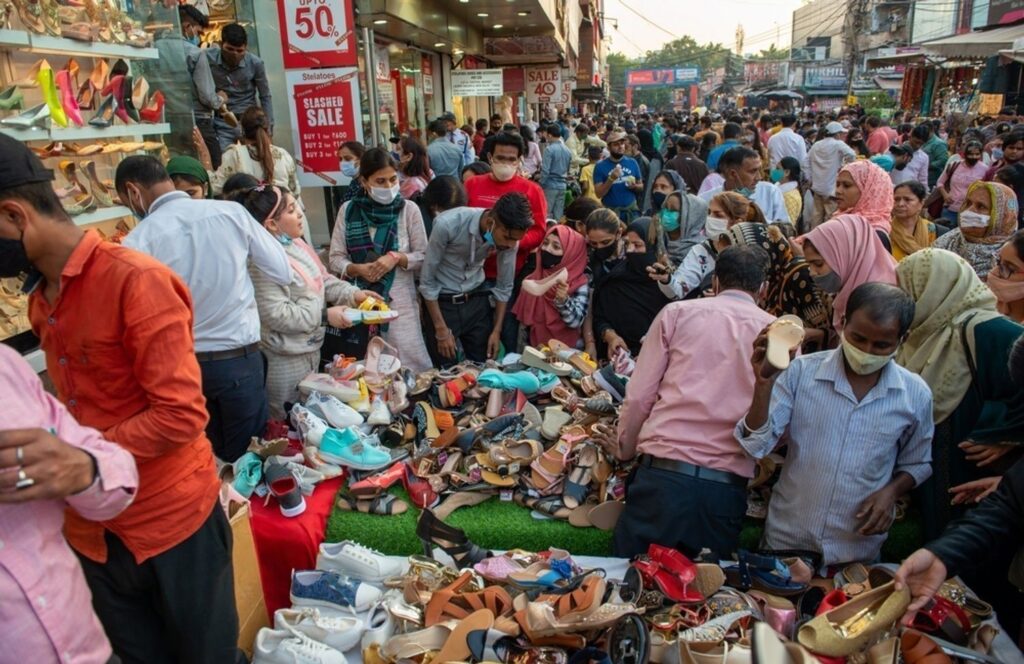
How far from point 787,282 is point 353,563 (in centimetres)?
268

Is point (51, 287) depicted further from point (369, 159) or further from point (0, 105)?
point (369, 159)

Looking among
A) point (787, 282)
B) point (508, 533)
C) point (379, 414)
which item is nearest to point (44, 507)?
point (508, 533)

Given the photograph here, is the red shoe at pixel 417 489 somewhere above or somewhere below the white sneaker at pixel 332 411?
below

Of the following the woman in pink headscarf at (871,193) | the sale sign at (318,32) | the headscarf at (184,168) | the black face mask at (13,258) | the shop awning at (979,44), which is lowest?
the woman in pink headscarf at (871,193)

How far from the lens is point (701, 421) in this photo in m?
2.60

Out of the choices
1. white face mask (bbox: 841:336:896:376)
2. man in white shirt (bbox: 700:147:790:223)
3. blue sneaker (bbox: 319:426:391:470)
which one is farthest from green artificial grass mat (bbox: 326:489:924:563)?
man in white shirt (bbox: 700:147:790:223)

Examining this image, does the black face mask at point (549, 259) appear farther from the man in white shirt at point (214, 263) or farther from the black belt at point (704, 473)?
the black belt at point (704, 473)

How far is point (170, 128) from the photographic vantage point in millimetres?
4777

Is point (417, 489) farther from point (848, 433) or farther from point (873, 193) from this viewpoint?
point (873, 193)

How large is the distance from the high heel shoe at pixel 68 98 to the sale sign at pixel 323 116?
73.8 inches

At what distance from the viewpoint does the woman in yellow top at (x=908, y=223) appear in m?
4.88

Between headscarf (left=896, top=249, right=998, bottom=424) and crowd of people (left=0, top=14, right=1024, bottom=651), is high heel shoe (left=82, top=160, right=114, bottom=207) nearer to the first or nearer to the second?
crowd of people (left=0, top=14, right=1024, bottom=651)

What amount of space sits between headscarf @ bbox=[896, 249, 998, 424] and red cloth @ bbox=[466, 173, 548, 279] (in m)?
2.17

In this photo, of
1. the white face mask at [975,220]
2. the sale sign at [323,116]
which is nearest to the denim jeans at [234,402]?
the sale sign at [323,116]
